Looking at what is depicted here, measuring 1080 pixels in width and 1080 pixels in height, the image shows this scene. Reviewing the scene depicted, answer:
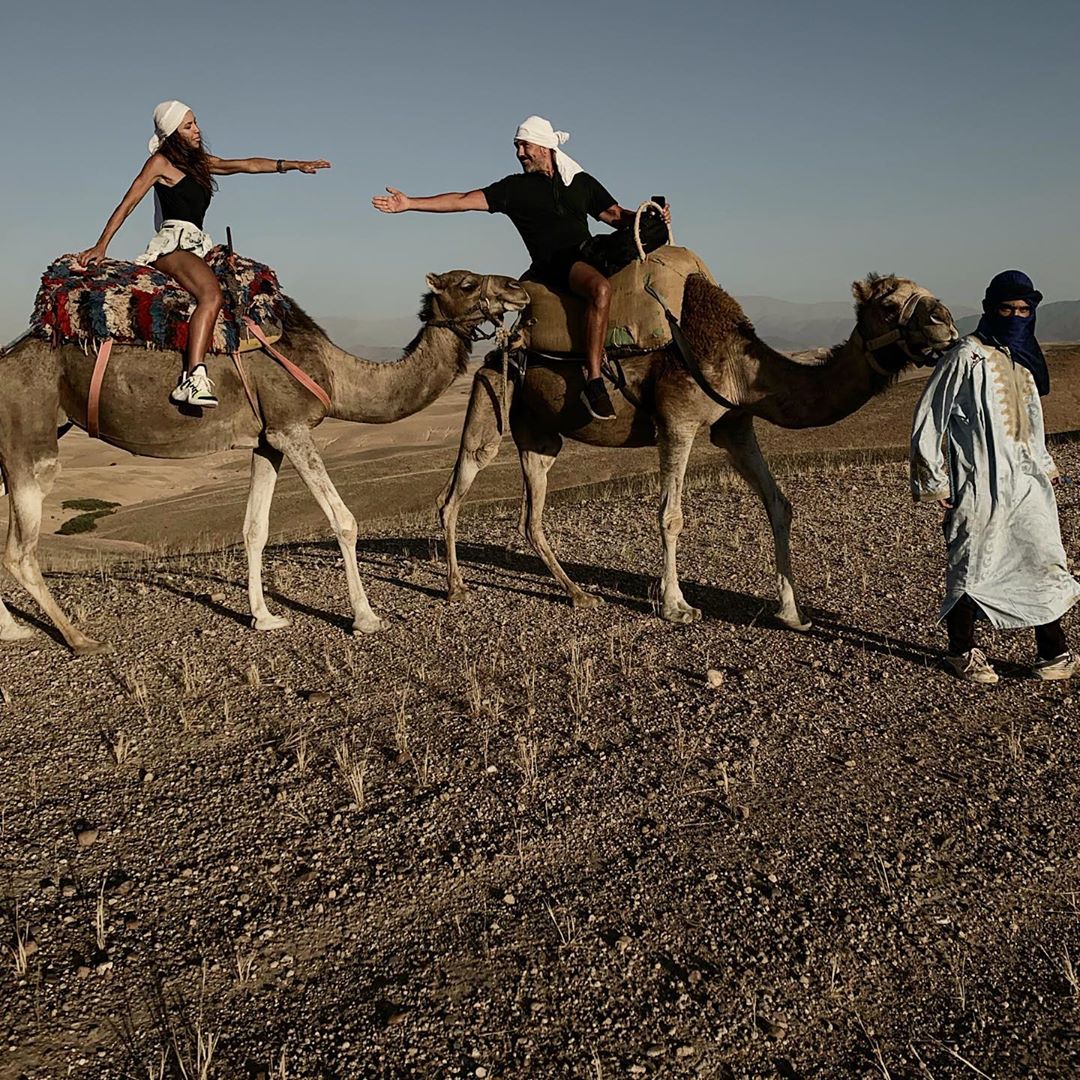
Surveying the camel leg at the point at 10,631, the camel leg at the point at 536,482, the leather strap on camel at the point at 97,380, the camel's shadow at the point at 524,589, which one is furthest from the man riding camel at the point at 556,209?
the camel leg at the point at 10,631

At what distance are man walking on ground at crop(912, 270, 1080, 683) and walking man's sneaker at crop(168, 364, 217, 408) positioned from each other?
4754 millimetres

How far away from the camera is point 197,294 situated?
7.11 meters

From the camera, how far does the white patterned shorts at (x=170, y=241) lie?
7219mm

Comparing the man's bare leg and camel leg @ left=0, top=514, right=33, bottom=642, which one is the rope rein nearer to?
the man's bare leg

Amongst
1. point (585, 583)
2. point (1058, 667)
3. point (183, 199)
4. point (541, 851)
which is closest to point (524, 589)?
point (585, 583)

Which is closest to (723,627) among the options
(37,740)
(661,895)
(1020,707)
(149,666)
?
(1020,707)

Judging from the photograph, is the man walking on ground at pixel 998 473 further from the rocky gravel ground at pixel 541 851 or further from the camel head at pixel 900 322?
the rocky gravel ground at pixel 541 851

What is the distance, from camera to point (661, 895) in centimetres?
411

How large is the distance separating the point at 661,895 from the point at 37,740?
3936 mm

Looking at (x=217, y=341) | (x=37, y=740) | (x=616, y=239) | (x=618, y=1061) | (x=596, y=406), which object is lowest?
(x=618, y=1061)

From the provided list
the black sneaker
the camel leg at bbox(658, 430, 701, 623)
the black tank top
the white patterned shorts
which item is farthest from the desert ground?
the black tank top

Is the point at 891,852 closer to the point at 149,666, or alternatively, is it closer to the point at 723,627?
the point at 723,627

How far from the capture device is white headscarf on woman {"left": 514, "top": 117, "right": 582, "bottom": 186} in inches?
296

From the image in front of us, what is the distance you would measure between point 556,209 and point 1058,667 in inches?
190
